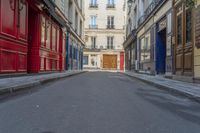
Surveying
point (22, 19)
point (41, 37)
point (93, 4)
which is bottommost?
point (41, 37)

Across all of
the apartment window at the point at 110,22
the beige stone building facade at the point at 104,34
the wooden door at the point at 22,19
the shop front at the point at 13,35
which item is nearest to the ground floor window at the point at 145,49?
the wooden door at the point at 22,19

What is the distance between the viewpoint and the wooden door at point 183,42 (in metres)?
13.4

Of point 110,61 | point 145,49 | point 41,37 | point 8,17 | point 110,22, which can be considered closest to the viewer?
point 8,17

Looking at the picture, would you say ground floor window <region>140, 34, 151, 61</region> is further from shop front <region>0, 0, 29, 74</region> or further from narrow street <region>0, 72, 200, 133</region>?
narrow street <region>0, 72, 200, 133</region>

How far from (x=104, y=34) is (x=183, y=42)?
47.4 metres

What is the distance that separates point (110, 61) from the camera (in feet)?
203

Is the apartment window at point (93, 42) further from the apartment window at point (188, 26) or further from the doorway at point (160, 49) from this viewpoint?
the apartment window at point (188, 26)

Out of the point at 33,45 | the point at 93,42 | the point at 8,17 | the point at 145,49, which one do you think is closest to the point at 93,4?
the point at 93,42

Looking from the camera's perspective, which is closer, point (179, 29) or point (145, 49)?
point (179, 29)

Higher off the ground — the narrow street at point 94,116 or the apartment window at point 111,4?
the apartment window at point 111,4

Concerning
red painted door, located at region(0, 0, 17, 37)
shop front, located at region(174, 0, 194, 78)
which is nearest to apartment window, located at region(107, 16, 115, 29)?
shop front, located at region(174, 0, 194, 78)

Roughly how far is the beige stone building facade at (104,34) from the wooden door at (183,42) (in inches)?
1767

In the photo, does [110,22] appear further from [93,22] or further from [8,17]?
[8,17]

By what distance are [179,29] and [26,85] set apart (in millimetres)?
8215
